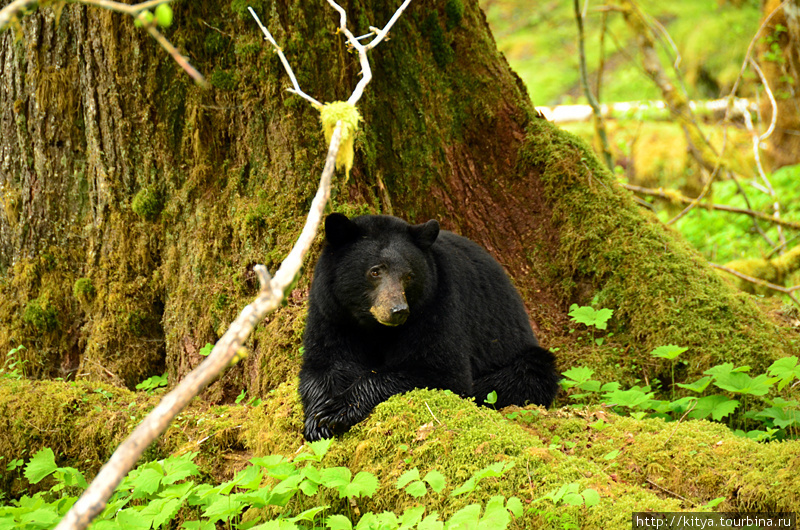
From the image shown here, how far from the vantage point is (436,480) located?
10.2 ft

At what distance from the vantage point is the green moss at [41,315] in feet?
17.9

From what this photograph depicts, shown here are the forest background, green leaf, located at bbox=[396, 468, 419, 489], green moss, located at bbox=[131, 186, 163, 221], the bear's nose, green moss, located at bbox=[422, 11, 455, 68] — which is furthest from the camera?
green moss, located at bbox=[422, 11, 455, 68]

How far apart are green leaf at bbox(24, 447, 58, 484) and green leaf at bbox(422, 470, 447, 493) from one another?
229cm

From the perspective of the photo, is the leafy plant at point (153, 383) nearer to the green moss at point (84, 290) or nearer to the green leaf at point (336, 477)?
the green moss at point (84, 290)

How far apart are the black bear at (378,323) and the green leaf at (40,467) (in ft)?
5.00

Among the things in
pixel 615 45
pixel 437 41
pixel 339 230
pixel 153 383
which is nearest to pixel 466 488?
pixel 339 230

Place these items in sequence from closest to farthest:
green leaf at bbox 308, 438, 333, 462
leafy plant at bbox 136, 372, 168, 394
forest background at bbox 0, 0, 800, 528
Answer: green leaf at bbox 308, 438, 333, 462 < forest background at bbox 0, 0, 800, 528 < leafy plant at bbox 136, 372, 168, 394

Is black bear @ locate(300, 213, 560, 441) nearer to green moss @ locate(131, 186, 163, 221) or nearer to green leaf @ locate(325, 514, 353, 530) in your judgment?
green leaf @ locate(325, 514, 353, 530)

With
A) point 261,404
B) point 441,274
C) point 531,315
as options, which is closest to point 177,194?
point 261,404

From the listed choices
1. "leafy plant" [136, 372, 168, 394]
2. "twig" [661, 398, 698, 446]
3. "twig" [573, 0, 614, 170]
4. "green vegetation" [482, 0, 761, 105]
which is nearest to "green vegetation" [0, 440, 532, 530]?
"twig" [661, 398, 698, 446]

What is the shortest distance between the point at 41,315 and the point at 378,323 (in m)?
3.19

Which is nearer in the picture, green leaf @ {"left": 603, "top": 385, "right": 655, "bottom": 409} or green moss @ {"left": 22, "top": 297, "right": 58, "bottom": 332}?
green leaf @ {"left": 603, "top": 385, "right": 655, "bottom": 409}

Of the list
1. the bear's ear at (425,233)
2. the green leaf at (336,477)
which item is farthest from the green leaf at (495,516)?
the bear's ear at (425,233)

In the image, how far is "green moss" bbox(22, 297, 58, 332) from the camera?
545cm
